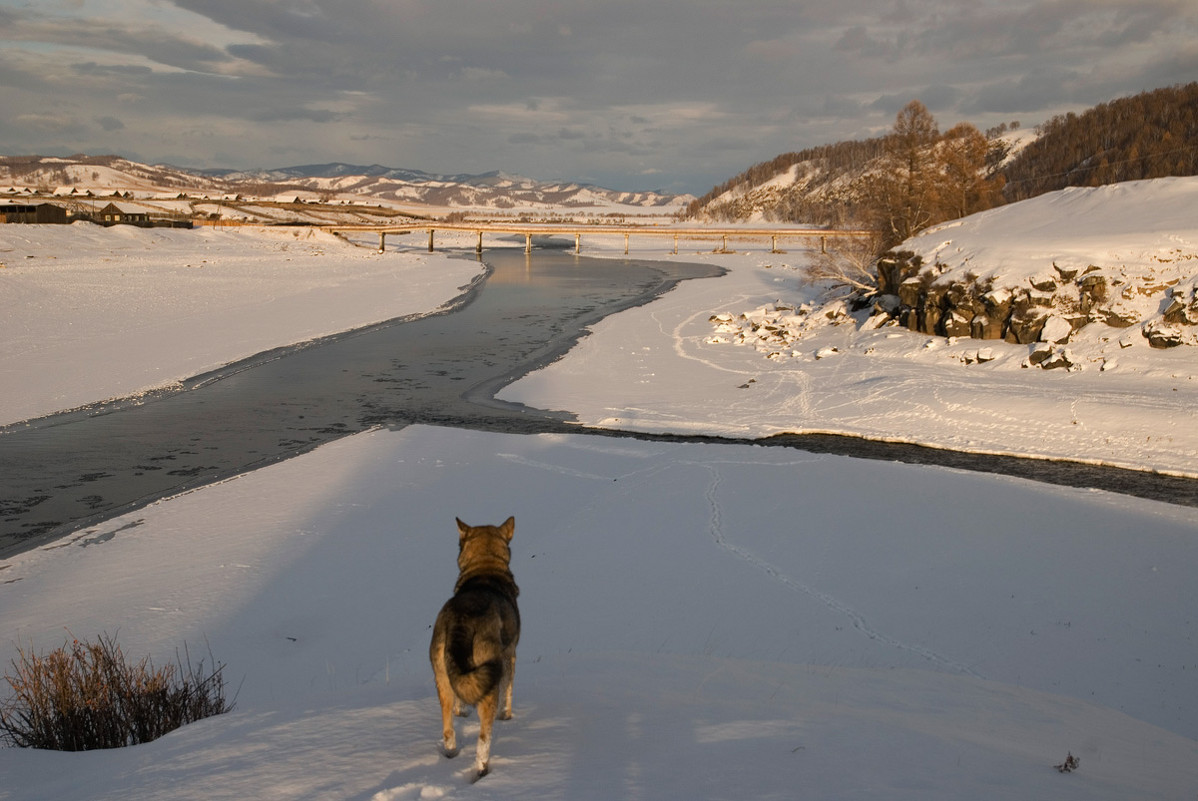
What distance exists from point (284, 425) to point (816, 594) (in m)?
16.1

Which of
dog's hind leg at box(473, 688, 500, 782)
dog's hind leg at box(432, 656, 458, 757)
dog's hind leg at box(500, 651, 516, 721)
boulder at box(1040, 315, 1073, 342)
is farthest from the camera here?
boulder at box(1040, 315, 1073, 342)

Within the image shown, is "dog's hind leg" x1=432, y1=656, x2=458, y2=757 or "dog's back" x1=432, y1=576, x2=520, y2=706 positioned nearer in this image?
"dog's back" x1=432, y1=576, x2=520, y2=706

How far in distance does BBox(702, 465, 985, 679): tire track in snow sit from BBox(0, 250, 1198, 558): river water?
741cm

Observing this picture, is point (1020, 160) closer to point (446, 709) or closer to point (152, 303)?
point (152, 303)

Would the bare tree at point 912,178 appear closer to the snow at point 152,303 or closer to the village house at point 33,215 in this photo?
the snow at point 152,303

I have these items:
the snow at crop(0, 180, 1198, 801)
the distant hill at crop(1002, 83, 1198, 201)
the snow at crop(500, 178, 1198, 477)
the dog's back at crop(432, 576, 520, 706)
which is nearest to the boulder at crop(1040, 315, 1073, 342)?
the snow at crop(500, 178, 1198, 477)

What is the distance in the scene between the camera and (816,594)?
1152cm

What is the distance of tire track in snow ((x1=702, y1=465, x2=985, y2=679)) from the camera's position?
9491mm

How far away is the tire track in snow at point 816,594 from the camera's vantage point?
9.49 metres

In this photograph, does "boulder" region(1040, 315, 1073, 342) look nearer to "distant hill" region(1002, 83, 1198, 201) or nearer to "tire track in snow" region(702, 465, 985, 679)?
"tire track in snow" region(702, 465, 985, 679)

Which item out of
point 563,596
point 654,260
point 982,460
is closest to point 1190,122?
point 654,260

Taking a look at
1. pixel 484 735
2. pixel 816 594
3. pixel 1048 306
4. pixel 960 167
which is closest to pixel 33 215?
pixel 960 167

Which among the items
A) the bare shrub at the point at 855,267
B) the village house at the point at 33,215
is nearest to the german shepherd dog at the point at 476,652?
the bare shrub at the point at 855,267

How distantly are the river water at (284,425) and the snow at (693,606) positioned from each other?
4.41ft
